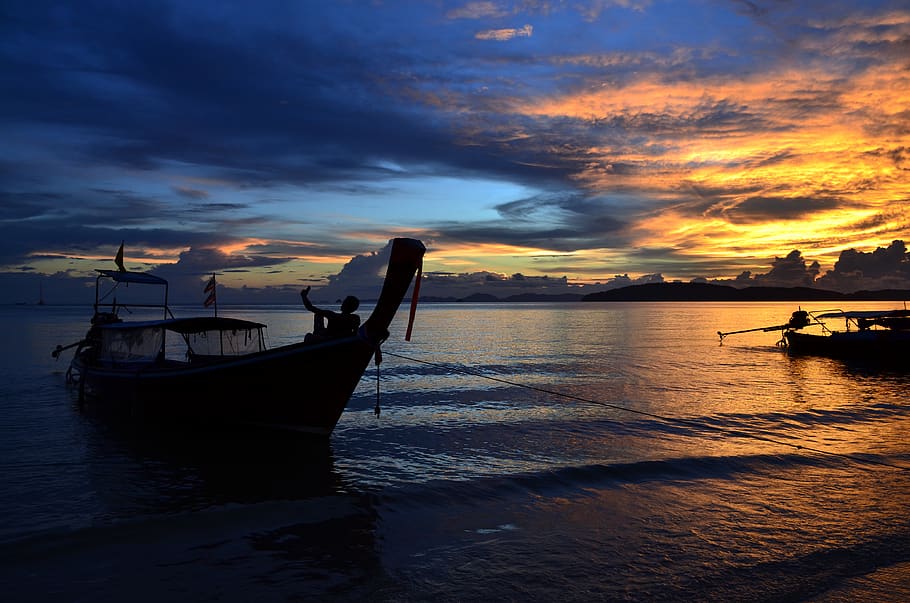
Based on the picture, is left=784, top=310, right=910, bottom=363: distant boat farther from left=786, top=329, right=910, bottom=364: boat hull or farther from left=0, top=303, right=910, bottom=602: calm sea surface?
left=0, top=303, right=910, bottom=602: calm sea surface

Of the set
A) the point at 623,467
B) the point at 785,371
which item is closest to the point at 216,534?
the point at 623,467

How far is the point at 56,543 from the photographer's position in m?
10.1

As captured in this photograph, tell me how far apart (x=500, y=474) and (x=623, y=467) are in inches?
125

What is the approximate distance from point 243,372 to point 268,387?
857 mm

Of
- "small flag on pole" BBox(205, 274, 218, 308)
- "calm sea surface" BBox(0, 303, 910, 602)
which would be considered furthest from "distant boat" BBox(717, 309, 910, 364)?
"small flag on pole" BBox(205, 274, 218, 308)

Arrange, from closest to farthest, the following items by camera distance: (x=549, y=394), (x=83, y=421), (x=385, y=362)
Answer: (x=83, y=421), (x=549, y=394), (x=385, y=362)

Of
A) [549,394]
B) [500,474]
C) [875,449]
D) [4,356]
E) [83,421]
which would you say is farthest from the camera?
[4,356]

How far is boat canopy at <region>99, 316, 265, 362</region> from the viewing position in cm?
1966

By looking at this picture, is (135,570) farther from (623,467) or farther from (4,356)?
(4,356)

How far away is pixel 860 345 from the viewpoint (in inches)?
1767

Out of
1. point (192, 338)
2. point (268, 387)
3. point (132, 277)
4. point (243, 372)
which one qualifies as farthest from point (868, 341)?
point (132, 277)

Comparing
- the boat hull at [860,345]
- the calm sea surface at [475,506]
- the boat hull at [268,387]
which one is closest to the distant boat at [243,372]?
the boat hull at [268,387]

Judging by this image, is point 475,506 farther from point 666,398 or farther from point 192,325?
point 666,398

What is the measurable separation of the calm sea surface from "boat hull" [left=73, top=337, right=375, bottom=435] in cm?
85
